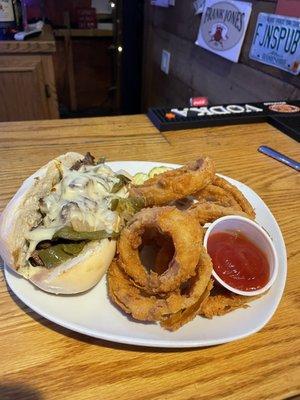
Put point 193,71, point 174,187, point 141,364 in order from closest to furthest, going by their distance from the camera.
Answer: point 141,364
point 174,187
point 193,71

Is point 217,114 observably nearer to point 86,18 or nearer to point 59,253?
point 59,253

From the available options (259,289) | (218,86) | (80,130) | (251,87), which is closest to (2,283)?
(259,289)

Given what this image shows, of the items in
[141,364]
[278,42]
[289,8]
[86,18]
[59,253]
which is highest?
[289,8]

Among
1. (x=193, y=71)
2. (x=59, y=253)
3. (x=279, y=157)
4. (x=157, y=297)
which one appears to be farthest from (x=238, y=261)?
(x=193, y=71)

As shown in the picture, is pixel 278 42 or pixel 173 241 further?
pixel 278 42

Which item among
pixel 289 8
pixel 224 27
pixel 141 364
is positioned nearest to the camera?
pixel 141 364

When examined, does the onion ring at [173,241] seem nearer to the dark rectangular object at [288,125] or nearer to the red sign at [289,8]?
the dark rectangular object at [288,125]

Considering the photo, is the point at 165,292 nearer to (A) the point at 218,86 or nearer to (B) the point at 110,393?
Answer: (B) the point at 110,393
